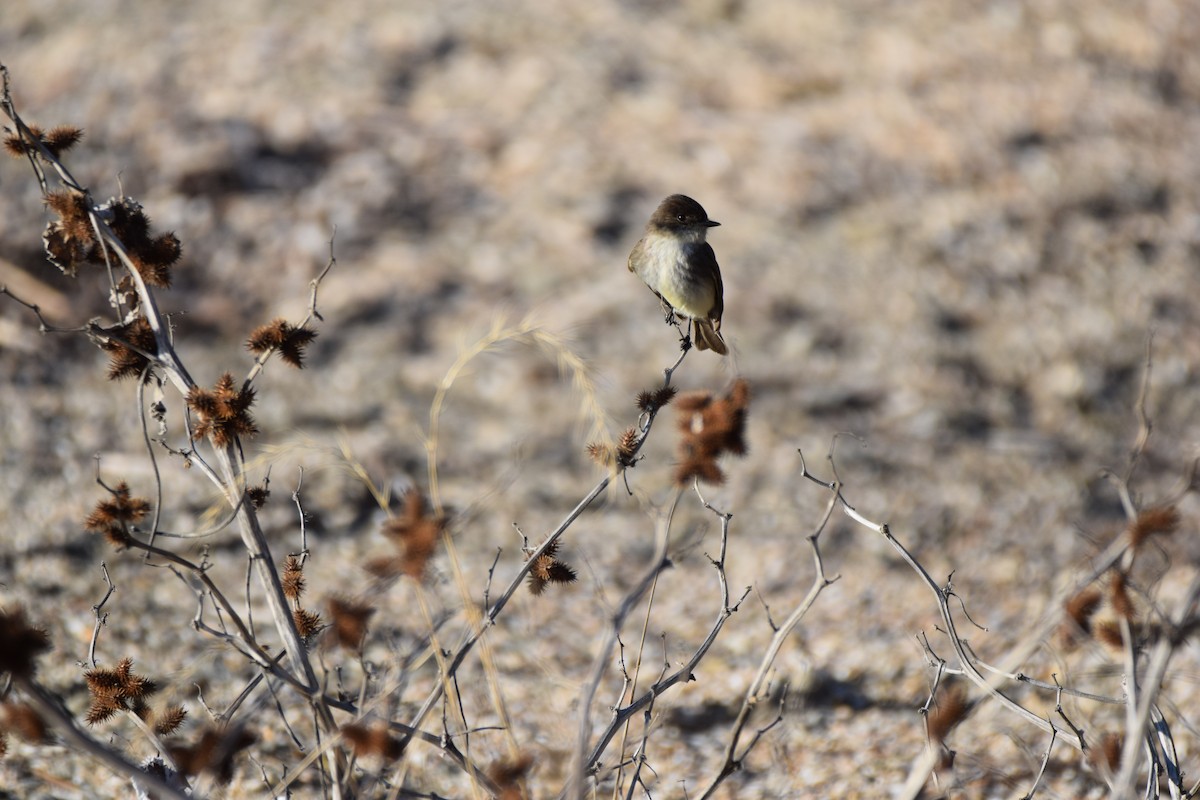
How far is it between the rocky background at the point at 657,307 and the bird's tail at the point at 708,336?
0.82 metres

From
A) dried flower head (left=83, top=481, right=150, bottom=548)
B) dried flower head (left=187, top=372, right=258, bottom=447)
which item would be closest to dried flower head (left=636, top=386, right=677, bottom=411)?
dried flower head (left=187, top=372, right=258, bottom=447)

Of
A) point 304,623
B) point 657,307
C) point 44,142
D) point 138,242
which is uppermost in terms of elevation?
point 657,307

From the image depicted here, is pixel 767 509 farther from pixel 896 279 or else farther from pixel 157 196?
pixel 157 196

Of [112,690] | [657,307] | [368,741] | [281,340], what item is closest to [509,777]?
[368,741]

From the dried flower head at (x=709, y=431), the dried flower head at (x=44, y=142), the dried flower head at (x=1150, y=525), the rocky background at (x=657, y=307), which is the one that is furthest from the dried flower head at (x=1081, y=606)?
the dried flower head at (x=44, y=142)

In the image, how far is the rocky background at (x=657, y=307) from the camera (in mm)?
5648

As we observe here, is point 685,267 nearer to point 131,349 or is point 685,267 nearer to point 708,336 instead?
point 708,336

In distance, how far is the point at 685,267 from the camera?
3906mm

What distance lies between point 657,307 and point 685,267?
4.71 m

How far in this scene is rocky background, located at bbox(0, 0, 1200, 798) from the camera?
5648 mm

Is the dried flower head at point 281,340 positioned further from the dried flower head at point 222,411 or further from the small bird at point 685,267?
the small bird at point 685,267

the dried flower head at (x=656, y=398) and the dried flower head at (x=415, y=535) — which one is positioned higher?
the dried flower head at (x=656, y=398)

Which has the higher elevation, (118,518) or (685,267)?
(685,267)

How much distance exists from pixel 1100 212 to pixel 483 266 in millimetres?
5384
